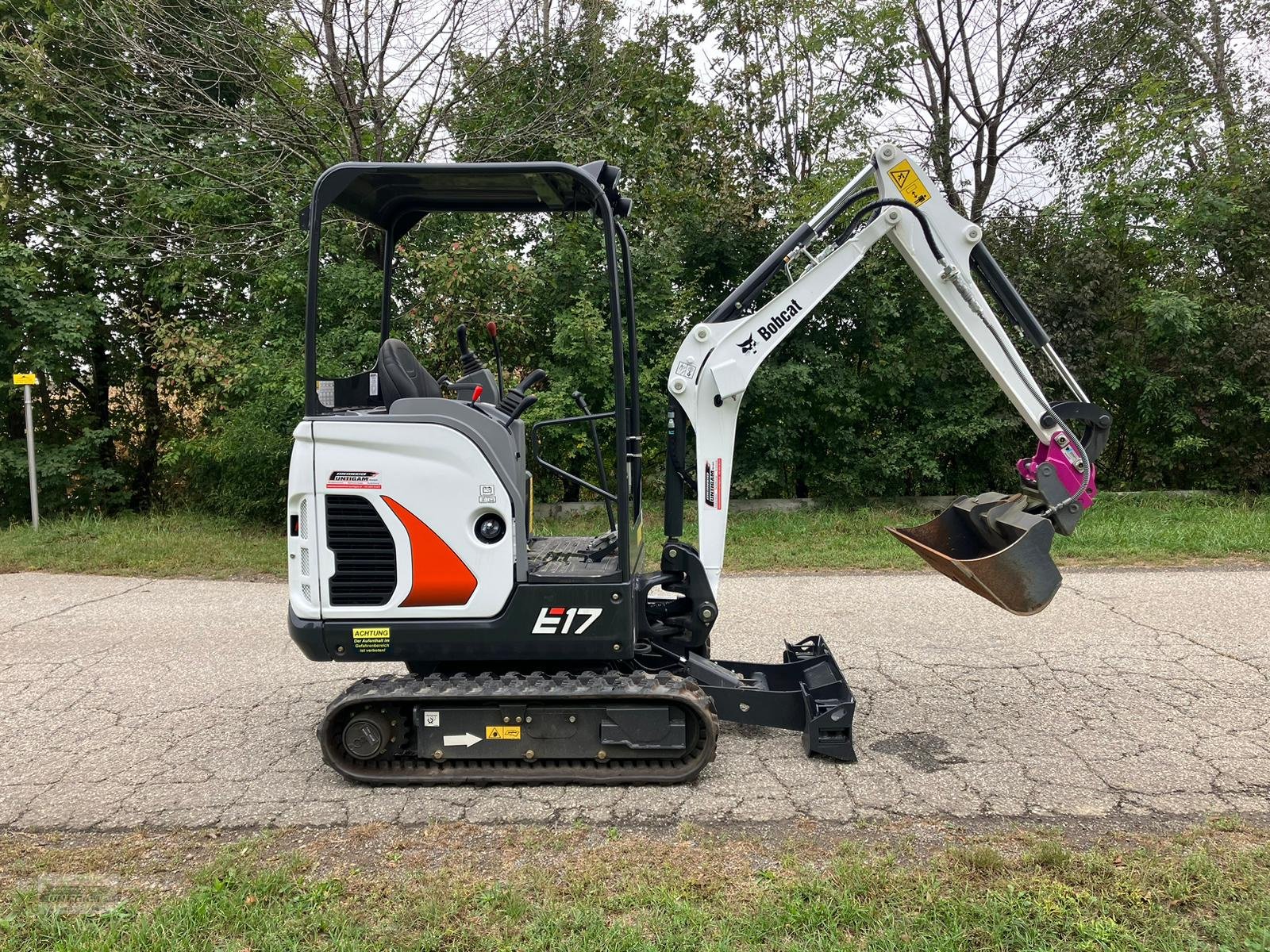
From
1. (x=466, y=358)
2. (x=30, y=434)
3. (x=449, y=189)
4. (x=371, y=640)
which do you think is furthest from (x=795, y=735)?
(x=30, y=434)

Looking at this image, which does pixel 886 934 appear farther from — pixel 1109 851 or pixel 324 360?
pixel 324 360

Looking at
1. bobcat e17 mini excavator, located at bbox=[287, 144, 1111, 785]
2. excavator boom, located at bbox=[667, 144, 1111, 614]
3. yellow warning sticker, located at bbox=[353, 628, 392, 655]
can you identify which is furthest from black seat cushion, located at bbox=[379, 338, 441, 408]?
excavator boom, located at bbox=[667, 144, 1111, 614]

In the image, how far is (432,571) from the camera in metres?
3.66

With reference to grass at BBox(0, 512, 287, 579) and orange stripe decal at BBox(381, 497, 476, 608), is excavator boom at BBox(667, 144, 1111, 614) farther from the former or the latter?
grass at BBox(0, 512, 287, 579)

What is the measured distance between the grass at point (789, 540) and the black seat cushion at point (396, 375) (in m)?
4.65

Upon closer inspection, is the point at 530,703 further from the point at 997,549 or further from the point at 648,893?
the point at 997,549

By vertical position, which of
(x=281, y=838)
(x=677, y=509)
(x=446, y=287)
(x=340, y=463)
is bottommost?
(x=281, y=838)

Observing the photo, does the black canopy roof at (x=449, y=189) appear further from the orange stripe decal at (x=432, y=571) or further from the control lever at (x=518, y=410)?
the orange stripe decal at (x=432, y=571)

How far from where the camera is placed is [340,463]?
3609mm

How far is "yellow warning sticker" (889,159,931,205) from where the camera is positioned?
407 centimetres

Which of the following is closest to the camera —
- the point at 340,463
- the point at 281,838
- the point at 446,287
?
the point at 281,838

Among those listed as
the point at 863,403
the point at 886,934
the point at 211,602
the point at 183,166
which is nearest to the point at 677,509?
the point at 886,934

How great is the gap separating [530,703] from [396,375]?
1611 mm

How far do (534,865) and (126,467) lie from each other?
12.2m
